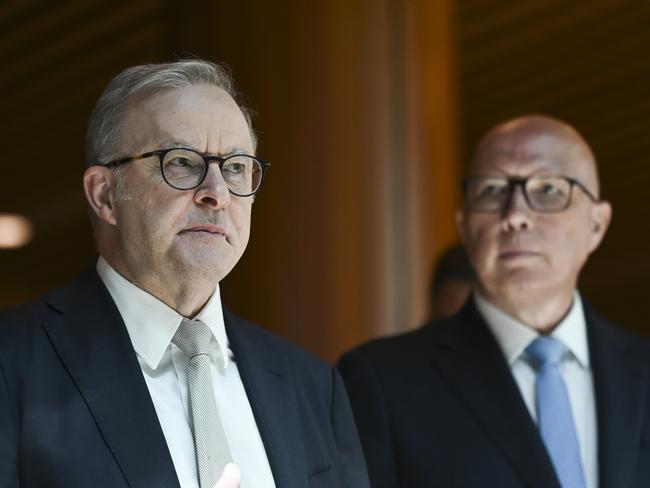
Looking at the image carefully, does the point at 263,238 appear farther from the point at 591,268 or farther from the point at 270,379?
the point at 591,268

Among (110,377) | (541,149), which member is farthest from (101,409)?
(541,149)

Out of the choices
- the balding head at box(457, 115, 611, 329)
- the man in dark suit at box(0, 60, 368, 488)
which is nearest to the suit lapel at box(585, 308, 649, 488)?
the balding head at box(457, 115, 611, 329)

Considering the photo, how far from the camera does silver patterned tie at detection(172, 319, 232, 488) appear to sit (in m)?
2.01

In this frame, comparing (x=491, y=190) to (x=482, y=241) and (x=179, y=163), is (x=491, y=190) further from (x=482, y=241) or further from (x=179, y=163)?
(x=179, y=163)

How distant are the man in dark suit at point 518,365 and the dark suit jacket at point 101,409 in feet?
1.28

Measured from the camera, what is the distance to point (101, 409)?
197 centimetres

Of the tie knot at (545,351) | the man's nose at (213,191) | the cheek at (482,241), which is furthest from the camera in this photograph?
the cheek at (482,241)

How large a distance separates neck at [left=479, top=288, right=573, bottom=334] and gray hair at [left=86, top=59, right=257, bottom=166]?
0.96 meters

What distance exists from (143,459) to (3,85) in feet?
22.3

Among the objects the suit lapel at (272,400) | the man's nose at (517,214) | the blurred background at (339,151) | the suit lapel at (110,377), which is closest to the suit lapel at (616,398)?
the man's nose at (517,214)

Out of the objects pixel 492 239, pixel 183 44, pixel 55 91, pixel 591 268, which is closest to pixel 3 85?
pixel 55 91

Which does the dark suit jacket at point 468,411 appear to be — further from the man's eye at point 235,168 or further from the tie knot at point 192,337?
the man's eye at point 235,168

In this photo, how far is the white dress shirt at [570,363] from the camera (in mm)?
2725

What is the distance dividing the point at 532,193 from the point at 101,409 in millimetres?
1334
